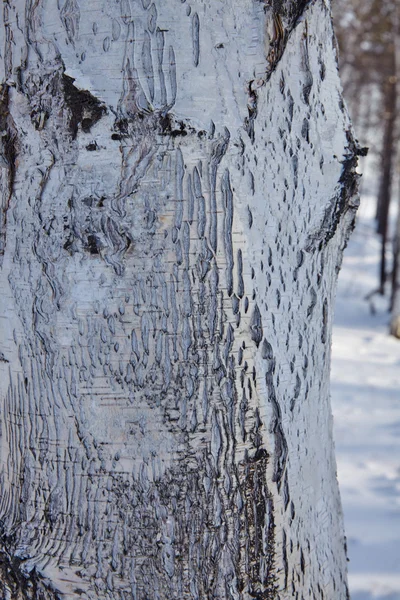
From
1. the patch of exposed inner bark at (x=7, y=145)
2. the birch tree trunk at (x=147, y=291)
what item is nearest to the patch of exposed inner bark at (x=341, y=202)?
the birch tree trunk at (x=147, y=291)

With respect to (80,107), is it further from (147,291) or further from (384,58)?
(384,58)

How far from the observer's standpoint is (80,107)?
2.50 ft

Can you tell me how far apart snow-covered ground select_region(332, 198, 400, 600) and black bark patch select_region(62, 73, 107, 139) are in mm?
Result: 1990

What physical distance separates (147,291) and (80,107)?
0.26 m

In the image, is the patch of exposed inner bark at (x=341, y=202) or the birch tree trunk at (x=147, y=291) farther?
the patch of exposed inner bark at (x=341, y=202)

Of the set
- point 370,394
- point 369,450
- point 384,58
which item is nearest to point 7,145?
point 369,450

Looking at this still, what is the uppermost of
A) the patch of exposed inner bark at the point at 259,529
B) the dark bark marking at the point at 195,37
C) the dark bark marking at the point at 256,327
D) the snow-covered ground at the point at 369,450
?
the dark bark marking at the point at 195,37

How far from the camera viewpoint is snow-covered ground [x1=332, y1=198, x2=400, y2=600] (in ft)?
7.44

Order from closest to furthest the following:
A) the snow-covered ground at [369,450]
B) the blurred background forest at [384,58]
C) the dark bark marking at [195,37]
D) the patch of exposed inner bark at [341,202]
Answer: the dark bark marking at [195,37] < the patch of exposed inner bark at [341,202] < the snow-covered ground at [369,450] < the blurred background forest at [384,58]

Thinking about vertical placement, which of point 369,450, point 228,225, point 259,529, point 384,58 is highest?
point 384,58

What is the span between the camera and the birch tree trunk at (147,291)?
0.76 meters

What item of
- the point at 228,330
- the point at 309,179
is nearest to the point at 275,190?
the point at 309,179

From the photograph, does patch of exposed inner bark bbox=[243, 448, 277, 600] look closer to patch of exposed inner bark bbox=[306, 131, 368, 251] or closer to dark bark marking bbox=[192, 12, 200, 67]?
patch of exposed inner bark bbox=[306, 131, 368, 251]

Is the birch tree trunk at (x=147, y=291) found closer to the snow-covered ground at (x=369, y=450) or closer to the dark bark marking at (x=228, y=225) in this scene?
the dark bark marking at (x=228, y=225)
